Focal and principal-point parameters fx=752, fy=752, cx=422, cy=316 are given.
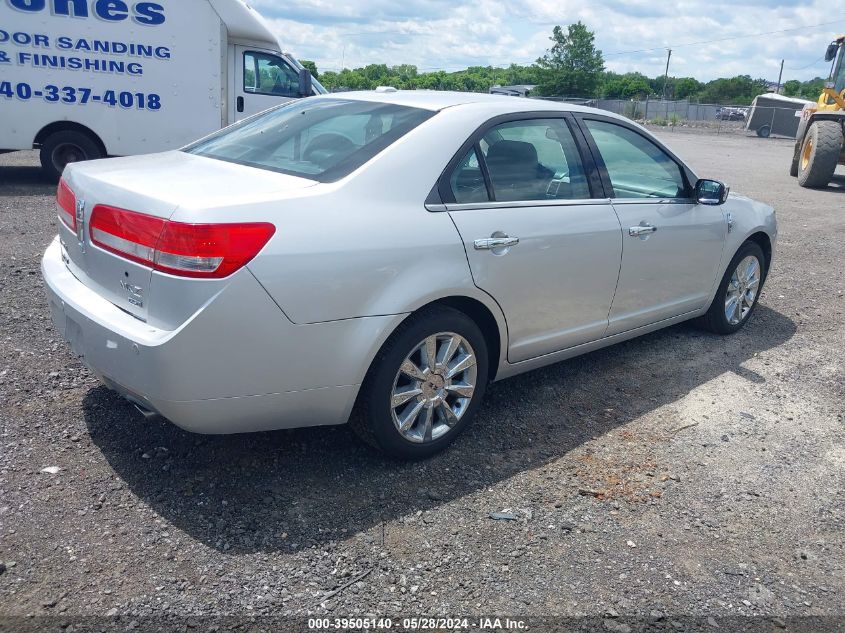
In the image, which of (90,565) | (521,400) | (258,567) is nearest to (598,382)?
(521,400)

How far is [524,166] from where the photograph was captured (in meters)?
3.92

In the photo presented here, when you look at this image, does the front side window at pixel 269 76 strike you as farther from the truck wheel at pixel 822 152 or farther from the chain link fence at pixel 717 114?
the chain link fence at pixel 717 114

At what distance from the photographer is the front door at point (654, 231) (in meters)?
4.37

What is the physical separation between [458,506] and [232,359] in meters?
1.17

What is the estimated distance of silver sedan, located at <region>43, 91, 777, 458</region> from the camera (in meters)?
2.82

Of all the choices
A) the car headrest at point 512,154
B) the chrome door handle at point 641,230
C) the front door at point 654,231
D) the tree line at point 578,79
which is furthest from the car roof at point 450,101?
the tree line at point 578,79

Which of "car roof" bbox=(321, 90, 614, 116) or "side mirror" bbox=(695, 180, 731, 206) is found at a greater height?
"car roof" bbox=(321, 90, 614, 116)

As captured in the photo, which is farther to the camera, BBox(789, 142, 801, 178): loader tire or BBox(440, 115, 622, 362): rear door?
BBox(789, 142, 801, 178): loader tire

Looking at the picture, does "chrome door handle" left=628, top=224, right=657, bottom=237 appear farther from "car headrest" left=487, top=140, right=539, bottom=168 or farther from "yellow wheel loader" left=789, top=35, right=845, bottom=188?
"yellow wheel loader" left=789, top=35, right=845, bottom=188

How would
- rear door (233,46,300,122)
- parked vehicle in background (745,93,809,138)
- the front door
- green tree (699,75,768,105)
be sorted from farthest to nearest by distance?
green tree (699,75,768,105)
parked vehicle in background (745,93,809,138)
rear door (233,46,300,122)
the front door

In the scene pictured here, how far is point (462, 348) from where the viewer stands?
357 centimetres

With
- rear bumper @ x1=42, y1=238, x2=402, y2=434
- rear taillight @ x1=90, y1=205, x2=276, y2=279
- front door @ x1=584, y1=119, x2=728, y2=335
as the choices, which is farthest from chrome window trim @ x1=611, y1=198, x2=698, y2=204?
rear taillight @ x1=90, y1=205, x2=276, y2=279

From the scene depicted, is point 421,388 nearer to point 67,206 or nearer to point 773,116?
point 67,206

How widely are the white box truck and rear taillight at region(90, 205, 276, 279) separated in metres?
8.94
